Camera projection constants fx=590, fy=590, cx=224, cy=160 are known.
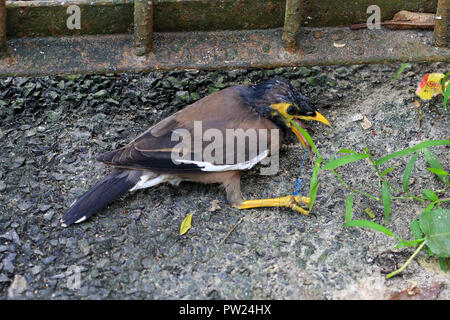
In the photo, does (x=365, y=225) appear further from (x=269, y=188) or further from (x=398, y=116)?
(x=398, y=116)

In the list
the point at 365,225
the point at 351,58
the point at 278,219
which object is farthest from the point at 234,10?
the point at 365,225

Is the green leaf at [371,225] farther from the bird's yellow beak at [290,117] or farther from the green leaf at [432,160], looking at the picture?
the bird's yellow beak at [290,117]

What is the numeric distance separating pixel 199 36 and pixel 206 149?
36.3 inches

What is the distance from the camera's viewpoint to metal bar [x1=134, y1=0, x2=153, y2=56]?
12.8 ft

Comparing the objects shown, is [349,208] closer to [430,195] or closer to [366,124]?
[430,195]

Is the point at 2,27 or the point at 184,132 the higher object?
the point at 2,27

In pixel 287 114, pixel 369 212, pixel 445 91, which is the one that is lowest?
pixel 369 212

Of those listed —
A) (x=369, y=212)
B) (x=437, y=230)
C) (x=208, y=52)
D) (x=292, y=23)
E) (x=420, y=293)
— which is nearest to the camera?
(x=420, y=293)

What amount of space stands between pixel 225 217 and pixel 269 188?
42 centimetres

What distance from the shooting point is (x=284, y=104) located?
3959 mm

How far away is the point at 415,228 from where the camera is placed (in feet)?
Result: 10.8

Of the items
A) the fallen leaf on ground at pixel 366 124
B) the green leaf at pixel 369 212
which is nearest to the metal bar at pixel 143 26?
the fallen leaf on ground at pixel 366 124

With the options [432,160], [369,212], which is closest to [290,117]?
[369,212]

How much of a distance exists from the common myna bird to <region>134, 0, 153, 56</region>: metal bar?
517mm
